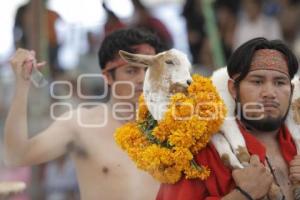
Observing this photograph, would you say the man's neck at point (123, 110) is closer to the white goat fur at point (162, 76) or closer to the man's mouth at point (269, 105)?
the white goat fur at point (162, 76)

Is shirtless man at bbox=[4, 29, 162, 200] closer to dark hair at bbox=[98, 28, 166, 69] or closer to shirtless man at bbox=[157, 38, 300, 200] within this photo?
dark hair at bbox=[98, 28, 166, 69]

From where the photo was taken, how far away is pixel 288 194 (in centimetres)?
392

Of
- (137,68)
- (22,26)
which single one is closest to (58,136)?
(137,68)

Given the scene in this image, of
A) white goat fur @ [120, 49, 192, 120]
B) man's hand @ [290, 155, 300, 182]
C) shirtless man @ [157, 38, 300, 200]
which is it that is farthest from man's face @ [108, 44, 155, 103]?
man's hand @ [290, 155, 300, 182]

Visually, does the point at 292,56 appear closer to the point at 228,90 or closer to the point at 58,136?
the point at 228,90

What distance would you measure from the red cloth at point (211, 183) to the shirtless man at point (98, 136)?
777mm

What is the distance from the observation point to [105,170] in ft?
15.5

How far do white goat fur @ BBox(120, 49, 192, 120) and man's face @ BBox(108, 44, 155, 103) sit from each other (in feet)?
2.29

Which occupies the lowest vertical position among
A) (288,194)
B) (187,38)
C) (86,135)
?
(288,194)

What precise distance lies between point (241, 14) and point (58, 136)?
328 cm

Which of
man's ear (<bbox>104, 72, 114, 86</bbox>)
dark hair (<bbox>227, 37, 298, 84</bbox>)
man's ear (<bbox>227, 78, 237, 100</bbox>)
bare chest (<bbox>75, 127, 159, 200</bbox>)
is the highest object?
man's ear (<bbox>104, 72, 114, 86</bbox>)

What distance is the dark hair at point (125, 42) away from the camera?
4.89m

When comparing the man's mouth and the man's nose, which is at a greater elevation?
the man's nose

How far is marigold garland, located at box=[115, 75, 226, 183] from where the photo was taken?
3.82m
